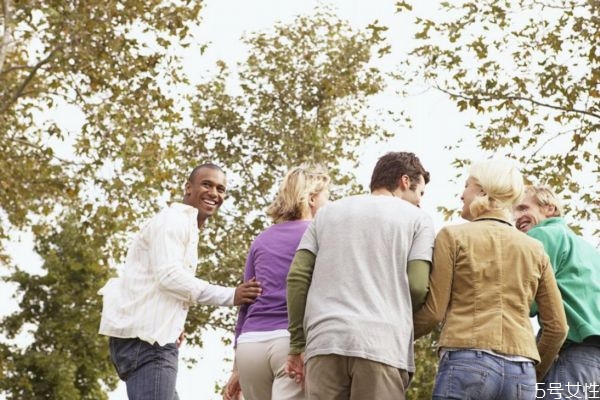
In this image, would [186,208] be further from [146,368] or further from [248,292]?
[146,368]

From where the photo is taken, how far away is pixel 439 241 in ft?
18.6

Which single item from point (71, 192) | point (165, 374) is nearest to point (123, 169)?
point (71, 192)

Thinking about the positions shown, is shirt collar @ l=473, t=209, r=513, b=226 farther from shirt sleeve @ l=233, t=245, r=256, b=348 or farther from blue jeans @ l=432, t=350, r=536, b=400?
shirt sleeve @ l=233, t=245, r=256, b=348

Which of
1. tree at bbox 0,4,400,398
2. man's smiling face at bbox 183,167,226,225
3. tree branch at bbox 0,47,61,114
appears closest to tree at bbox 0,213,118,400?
tree at bbox 0,4,400,398

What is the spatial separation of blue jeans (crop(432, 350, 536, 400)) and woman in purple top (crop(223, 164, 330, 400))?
0.98 m

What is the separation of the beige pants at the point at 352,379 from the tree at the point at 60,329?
3906 centimetres

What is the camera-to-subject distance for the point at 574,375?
20.1 feet

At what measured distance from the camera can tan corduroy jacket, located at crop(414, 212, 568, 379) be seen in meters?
5.43

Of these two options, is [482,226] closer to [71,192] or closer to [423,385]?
[71,192]

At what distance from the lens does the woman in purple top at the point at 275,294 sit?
619 cm

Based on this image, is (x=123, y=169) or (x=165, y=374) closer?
(x=165, y=374)

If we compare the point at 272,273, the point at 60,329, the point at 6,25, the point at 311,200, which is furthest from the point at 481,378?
the point at 60,329

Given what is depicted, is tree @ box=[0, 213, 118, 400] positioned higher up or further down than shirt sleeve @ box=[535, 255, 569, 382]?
higher up

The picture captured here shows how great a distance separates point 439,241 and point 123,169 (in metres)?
14.5
